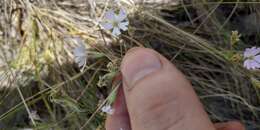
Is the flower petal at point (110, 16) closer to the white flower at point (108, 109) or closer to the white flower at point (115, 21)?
the white flower at point (115, 21)

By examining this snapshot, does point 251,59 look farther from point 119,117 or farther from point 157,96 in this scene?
point 119,117

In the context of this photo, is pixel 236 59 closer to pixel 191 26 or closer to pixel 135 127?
pixel 135 127

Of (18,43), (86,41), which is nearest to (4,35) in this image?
(18,43)

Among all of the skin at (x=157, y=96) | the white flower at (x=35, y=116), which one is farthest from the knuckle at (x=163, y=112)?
the white flower at (x=35, y=116)

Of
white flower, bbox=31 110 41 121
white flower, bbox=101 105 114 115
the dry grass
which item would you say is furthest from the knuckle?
white flower, bbox=31 110 41 121

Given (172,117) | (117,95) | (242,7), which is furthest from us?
(242,7)

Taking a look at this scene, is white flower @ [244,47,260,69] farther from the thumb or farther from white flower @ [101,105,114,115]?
white flower @ [101,105,114,115]
